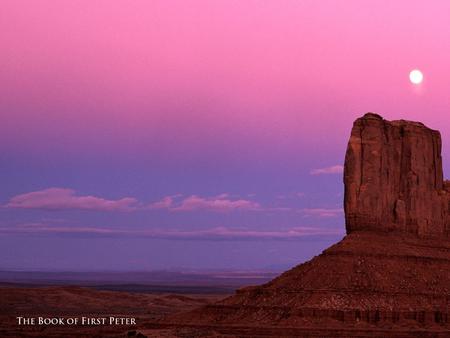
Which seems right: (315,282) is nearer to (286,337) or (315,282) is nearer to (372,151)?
(286,337)

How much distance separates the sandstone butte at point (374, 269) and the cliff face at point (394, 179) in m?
0.10

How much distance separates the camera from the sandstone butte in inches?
3669

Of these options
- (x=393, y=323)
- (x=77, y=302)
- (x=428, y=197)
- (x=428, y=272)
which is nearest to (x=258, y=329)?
(x=393, y=323)

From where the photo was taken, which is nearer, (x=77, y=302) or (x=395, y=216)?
(x=395, y=216)

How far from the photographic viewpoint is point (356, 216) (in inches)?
4107

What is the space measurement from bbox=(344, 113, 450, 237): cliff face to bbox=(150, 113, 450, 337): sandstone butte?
0.10 meters

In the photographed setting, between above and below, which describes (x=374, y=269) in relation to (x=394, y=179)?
below

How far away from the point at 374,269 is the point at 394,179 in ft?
43.1

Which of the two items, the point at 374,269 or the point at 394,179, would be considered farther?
the point at 394,179

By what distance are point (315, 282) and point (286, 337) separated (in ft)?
30.2

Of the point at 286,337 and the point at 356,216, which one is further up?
the point at 356,216

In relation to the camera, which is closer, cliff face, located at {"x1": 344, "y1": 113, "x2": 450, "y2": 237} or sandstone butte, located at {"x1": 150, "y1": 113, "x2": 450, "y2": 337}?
sandstone butte, located at {"x1": 150, "y1": 113, "x2": 450, "y2": 337}

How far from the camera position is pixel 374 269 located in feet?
323

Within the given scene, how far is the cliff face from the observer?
105062 millimetres
